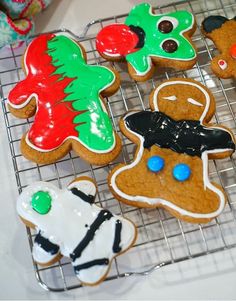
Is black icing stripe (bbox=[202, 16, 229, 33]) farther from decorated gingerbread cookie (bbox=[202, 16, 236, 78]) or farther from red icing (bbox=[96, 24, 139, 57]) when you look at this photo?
red icing (bbox=[96, 24, 139, 57])

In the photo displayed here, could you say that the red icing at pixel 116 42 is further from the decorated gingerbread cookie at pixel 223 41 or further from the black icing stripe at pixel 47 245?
the black icing stripe at pixel 47 245

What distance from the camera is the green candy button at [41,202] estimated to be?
84cm

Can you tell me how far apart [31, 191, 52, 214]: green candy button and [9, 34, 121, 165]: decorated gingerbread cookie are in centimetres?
9

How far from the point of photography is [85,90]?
95cm

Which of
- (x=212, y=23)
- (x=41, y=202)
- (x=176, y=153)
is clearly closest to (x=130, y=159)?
(x=176, y=153)

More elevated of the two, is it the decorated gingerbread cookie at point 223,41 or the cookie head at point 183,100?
the decorated gingerbread cookie at point 223,41

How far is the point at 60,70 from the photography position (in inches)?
38.2

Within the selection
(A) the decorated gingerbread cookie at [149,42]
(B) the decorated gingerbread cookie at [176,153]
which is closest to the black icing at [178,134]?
(B) the decorated gingerbread cookie at [176,153]

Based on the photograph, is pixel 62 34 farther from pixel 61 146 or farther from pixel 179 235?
pixel 179 235

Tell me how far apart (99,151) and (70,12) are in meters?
0.45

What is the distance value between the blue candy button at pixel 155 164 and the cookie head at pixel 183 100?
106mm

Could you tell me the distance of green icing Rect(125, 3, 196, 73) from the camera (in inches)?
38.9

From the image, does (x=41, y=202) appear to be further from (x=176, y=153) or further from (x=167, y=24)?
(x=167, y=24)

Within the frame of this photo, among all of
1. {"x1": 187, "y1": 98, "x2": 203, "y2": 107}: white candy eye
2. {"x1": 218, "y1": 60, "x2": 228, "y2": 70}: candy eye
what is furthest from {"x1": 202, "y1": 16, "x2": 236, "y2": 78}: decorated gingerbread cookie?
{"x1": 187, "y1": 98, "x2": 203, "y2": 107}: white candy eye
